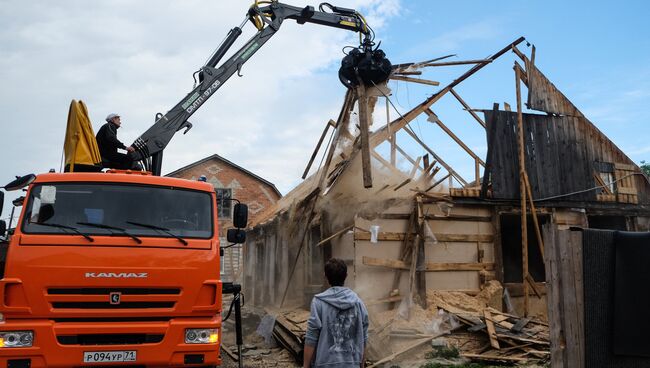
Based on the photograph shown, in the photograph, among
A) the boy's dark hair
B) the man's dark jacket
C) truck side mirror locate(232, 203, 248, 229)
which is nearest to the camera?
the boy's dark hair

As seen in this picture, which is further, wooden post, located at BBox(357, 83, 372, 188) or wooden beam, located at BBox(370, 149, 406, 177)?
wooden beam, located at BBox(370, 149, 406, 177)

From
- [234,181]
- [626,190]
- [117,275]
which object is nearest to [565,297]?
[117,275]

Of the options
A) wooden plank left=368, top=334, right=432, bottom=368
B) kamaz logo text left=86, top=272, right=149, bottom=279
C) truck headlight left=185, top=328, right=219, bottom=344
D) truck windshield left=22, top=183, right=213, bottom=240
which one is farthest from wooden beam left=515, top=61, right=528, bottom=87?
kamaz logo text left=86, top=272, right=149, bottom=279

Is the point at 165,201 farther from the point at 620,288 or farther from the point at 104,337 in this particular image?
the point at 620,288

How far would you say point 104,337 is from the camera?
19.6 feet

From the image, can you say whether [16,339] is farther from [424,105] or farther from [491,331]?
[424,105]

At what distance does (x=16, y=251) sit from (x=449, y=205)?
31.7 feet

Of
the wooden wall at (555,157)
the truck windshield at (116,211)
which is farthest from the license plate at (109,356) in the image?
the wooden wall at (555,157)

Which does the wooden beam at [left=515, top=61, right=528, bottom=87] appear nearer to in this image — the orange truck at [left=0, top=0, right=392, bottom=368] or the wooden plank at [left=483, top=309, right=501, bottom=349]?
the wooden plank at [left=483, top=309, right=501, bottom=349]

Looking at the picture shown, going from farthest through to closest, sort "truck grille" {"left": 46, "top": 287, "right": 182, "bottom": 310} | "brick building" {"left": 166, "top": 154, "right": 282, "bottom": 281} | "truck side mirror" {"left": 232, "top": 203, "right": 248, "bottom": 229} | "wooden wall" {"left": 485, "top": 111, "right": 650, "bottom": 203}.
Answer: "brick building" {"left": 166, "top": 154, "right": 282, "bottom": 281} → "wooden wall" {"left": 485, "top": 111, "right": 650, "bottom": 203} → "truck side mirror" {"left": 232, "top": 203, "right": 248, "bottom": 229} → "truck grille" {"left": 46, "top": 287, "right": 182, "bottom": 310}

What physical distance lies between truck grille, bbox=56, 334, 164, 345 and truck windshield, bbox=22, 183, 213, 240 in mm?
1166

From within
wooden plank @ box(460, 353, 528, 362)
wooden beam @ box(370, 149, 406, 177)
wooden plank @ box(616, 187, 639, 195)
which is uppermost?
wooden beam @ box(370, 149, 406, 177)

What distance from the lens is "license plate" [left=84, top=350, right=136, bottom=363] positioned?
229 inches

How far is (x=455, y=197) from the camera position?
13.2m
